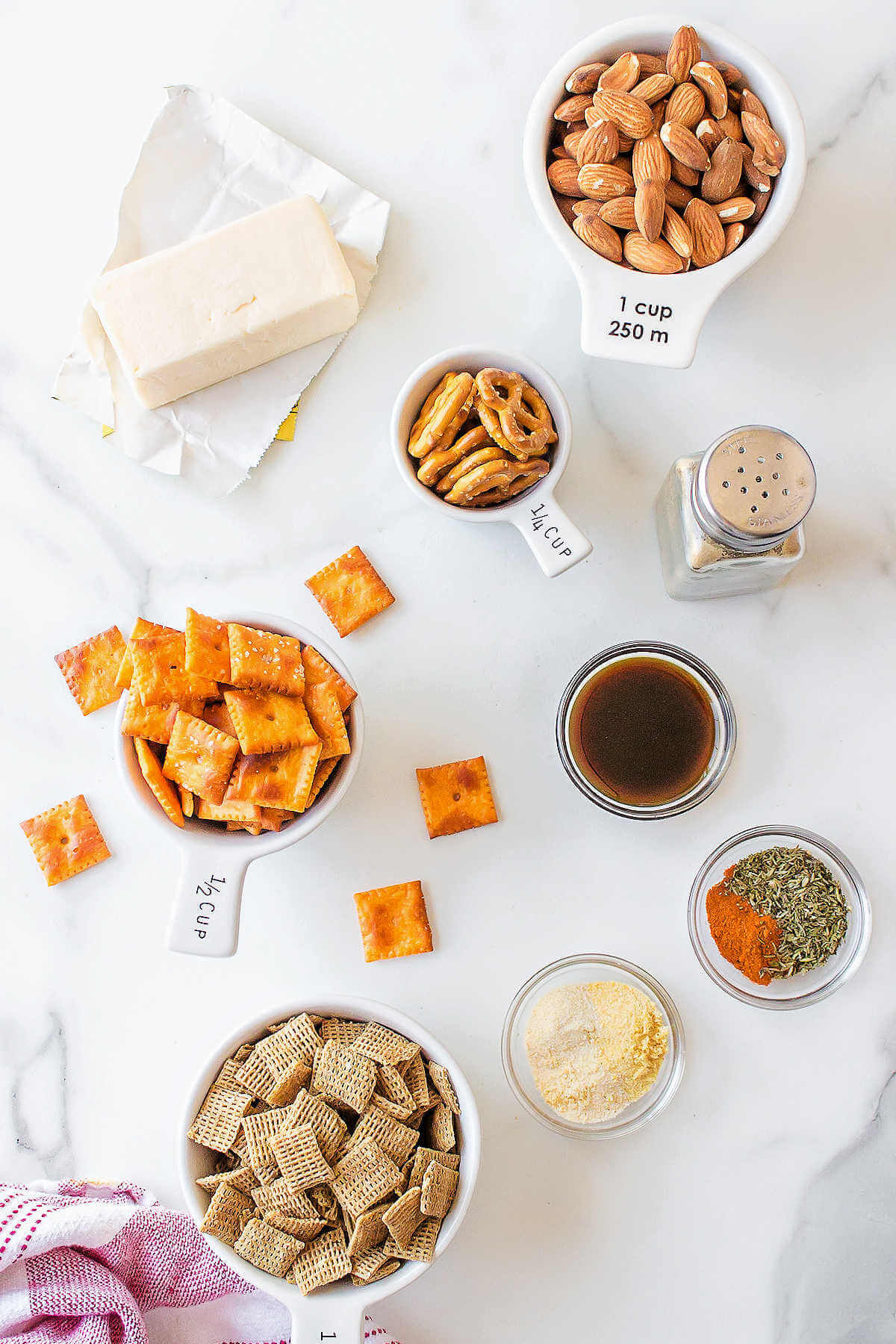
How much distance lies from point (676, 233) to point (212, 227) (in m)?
0.62

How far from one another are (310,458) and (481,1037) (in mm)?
807

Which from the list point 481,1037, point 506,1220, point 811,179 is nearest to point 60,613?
point 481,1037

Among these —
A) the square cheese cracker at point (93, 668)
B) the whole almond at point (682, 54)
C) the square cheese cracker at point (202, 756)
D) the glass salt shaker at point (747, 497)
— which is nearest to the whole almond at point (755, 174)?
the whole almond at point (682, 54)

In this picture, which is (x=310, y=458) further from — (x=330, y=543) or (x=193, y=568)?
(x=193, y=568)

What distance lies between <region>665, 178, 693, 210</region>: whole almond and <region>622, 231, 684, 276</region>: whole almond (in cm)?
5

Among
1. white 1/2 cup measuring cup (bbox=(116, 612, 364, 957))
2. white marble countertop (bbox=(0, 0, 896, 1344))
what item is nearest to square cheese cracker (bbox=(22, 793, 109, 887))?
white marble countertop (bbox=(0, 0, 896, 1344))

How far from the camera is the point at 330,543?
54.4 inches

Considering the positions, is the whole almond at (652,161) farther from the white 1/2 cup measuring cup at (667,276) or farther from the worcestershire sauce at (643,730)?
the worcestershire sauce at (643,730)

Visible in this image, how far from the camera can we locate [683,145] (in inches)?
45.2

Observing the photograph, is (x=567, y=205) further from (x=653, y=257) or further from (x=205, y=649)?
(x=205, y=649)

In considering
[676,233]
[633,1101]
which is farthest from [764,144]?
[633,1101]

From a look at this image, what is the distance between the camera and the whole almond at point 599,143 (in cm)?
115

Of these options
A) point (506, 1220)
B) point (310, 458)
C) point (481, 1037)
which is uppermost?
point (310, 458)

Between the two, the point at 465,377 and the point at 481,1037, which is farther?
the point at 481,1037
